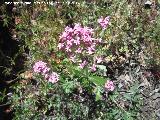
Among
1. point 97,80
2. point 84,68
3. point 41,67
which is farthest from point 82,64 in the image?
point 41,67

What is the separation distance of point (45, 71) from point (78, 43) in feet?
1.35

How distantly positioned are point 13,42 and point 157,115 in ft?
6.05

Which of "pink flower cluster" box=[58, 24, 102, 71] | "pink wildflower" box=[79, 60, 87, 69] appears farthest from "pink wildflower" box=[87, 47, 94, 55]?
"pink wildflower" box=[79, 60, 87, 69]

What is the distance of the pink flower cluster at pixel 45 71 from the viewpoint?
398 cm

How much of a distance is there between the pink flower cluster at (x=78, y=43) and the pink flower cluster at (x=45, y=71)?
Answer: 228mm

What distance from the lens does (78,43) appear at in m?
3.93

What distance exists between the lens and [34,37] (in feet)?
15.6

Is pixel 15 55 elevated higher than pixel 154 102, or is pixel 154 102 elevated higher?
pixel 15 55

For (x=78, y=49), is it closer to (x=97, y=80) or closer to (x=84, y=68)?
(x=84, y=68)

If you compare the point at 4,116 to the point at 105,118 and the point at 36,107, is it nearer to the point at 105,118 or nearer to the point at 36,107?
the point at 36,107

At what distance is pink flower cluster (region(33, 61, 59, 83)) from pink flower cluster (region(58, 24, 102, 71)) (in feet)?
0.75

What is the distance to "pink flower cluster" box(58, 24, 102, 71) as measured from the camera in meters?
3.95

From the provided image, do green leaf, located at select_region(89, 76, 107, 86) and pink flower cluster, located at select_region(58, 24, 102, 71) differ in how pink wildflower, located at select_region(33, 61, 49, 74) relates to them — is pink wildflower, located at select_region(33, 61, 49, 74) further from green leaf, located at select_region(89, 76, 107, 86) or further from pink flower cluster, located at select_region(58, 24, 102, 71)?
green leaf, located at select_region(89, 76, 107, 86)

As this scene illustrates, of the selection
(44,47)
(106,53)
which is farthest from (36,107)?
(106,53)
